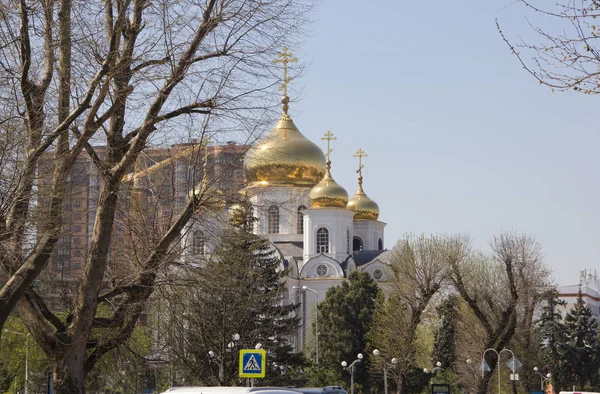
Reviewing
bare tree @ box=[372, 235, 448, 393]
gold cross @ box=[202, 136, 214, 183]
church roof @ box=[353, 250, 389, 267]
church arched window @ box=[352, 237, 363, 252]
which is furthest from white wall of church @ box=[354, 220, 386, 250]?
gold cross @ box=[202, 136, 214, 183]

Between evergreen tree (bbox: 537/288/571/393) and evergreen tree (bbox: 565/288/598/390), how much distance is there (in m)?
0.42

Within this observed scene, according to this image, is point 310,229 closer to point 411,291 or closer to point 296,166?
point 296,166

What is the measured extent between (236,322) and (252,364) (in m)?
16.8

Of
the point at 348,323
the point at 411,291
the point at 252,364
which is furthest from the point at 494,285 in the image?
the point at 252,364

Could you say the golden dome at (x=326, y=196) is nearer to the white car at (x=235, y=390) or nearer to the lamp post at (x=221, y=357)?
the lamp post at (x=221, y=357)

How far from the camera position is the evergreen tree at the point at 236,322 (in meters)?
33.6

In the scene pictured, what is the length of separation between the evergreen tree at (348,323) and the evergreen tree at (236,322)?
13587 mm

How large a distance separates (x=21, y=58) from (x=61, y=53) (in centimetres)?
79

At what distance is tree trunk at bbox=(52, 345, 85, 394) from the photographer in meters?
15.7

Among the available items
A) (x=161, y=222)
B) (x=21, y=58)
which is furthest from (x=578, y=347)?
(x=21, y=58)

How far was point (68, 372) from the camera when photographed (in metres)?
15.7

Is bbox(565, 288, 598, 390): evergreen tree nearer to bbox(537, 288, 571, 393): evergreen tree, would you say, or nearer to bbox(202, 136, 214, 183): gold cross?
bbox(537, 288, 571, 393): evergreen tree

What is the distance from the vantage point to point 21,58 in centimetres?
1402

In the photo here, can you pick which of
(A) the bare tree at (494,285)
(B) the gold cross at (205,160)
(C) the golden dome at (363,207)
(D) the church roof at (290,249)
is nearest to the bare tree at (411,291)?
(A) the bare tree at (494,285)
